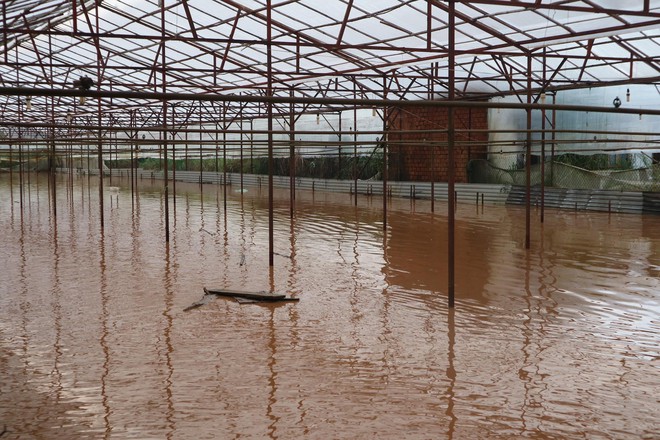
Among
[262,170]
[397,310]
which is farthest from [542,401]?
[262,170]

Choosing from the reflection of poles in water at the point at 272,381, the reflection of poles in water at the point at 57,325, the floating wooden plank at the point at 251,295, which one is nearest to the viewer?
the reflection of poles in water at the point at 272,381

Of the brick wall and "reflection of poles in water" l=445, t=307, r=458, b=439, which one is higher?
the brick wall

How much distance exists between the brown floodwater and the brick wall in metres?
14.8

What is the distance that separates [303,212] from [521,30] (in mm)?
8261

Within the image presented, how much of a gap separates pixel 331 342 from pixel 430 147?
20.7 m

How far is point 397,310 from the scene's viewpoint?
24.3ft

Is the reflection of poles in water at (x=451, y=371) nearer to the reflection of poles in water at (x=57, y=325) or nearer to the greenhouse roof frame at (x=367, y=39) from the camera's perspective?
the reflection of poles in water at (x=57, y=325)

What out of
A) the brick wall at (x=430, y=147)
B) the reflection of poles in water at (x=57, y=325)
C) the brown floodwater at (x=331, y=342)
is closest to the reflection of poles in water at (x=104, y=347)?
the brown floodwater at (x=331, y=342)

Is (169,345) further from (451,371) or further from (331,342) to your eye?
(451,371)

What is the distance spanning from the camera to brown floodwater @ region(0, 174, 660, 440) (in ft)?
14.5

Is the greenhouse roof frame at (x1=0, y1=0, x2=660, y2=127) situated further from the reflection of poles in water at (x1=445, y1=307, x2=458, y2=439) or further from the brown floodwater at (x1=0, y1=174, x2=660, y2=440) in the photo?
the reflection of poles in water at (x1=445, y1=307, x2=458, y2=439)

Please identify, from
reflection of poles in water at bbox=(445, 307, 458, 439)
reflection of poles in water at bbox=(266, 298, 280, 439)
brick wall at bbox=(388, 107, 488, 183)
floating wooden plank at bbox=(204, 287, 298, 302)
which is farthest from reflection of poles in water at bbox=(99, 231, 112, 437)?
brick wall at bbox=(388, 107, 488, 183)

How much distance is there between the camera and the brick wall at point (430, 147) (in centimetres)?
2712

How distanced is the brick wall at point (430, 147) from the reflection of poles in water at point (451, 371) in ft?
62.9
